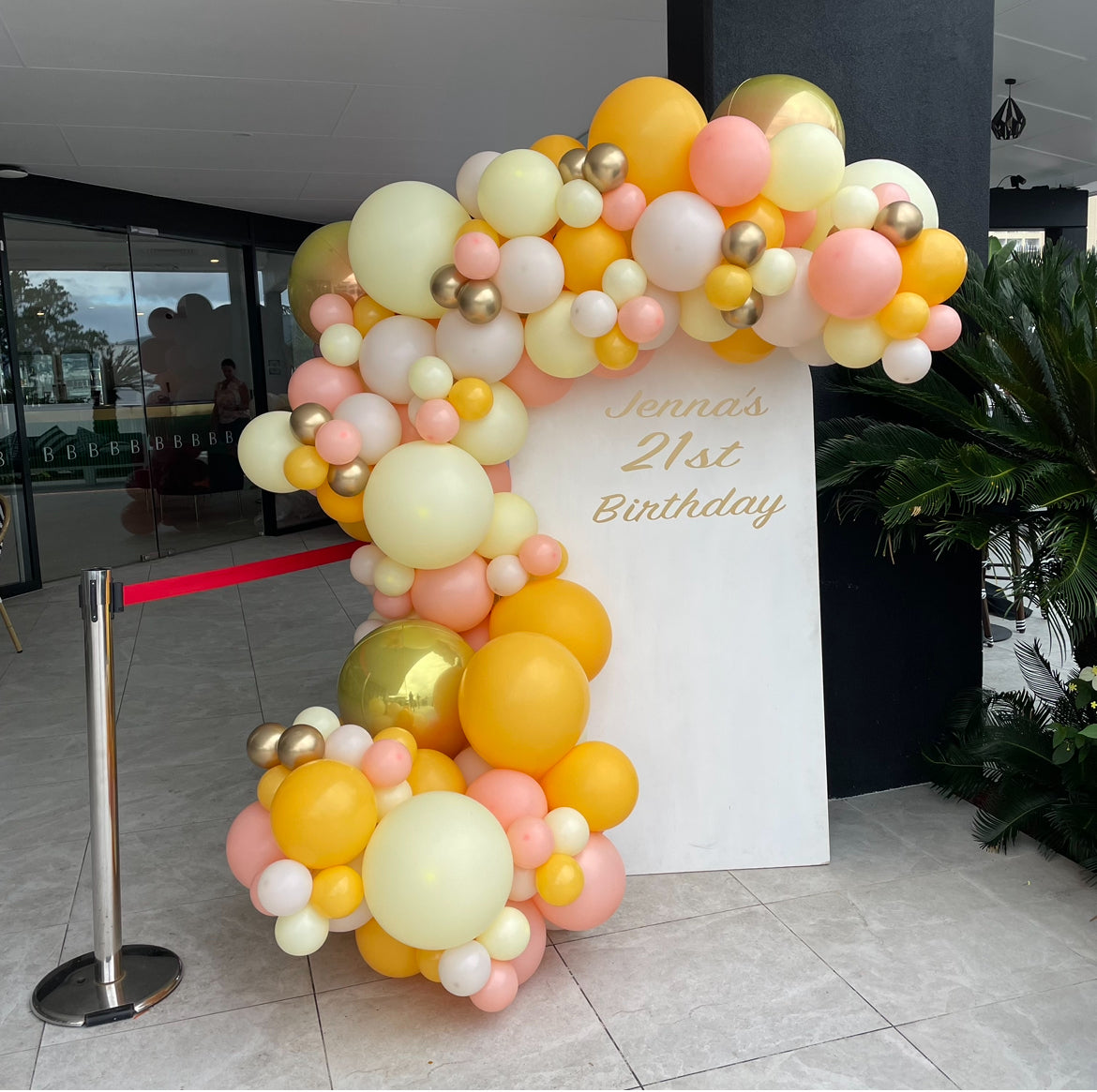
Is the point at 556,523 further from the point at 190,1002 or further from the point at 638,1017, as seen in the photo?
the point at 190,1002

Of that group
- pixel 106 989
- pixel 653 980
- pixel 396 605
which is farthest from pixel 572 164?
pixel 106 989

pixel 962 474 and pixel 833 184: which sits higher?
pixel 833 184

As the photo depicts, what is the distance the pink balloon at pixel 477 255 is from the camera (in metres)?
2.26

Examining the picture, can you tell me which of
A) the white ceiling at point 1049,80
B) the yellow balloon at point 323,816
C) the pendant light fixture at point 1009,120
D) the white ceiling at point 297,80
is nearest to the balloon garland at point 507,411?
the yellow balloon at point 323,816

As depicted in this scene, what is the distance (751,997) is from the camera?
7.52 feet

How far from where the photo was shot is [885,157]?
305 cm

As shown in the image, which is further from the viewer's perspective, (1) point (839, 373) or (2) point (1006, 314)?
(1) point (839, 373)

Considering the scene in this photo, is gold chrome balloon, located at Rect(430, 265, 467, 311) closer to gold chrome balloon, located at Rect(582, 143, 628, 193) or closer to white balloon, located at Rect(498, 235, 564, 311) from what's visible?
white balloon, located at Rect(498, 235, 564, 311)

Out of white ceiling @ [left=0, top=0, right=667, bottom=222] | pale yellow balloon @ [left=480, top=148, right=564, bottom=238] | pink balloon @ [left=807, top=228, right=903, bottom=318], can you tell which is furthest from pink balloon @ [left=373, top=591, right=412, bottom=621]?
white ceiling @ [left=0, top=0, right=667, bottom=222]

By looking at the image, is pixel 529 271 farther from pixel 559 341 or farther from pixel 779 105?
pixel 779 105

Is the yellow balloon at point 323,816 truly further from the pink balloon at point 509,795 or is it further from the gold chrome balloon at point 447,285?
the gold chrome balloon at point 447,285

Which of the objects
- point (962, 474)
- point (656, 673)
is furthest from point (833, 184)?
point (656, 673)

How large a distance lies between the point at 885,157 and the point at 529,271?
4.68 feet

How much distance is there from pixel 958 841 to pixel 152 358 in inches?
293
